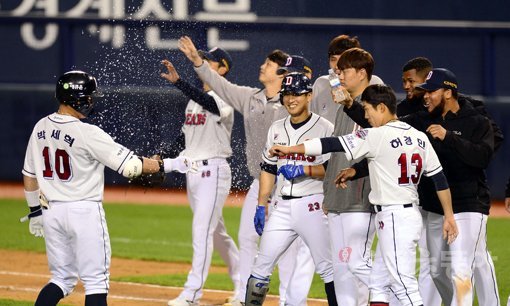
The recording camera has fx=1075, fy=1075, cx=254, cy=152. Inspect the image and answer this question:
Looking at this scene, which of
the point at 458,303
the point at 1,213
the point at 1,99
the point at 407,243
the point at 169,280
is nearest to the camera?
the point at 407,243

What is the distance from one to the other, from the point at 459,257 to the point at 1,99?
11139mm

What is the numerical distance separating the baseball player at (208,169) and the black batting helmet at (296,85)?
148 cm

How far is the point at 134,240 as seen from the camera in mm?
13023

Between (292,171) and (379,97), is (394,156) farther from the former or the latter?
(292,171)

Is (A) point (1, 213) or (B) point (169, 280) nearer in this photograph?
(B) point (169, 280)

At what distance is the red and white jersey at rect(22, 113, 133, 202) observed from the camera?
22.6 ft

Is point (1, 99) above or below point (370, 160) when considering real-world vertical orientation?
below

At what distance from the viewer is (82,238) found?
6895 mm

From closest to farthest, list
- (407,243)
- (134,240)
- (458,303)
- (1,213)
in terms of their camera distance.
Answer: (407,243) < (458,303) < (134,240) < (1,213)

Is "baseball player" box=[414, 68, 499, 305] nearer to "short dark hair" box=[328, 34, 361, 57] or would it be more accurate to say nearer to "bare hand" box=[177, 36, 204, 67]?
"short dark hair" box=[328, 34, 361, 57]

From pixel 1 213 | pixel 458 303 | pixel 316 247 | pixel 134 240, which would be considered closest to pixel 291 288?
pixel 316 247

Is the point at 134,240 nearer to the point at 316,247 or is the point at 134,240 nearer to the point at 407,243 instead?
the point at 316,247

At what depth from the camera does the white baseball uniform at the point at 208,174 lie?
353 inches

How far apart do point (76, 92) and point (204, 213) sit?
90.2 inches
